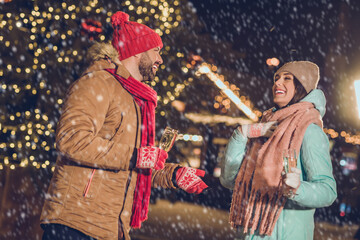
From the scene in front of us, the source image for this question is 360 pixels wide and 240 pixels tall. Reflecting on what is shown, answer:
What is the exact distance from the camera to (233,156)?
3.14 m

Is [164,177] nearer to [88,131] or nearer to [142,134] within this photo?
[142,134]

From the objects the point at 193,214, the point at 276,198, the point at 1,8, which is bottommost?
the point at 193,214

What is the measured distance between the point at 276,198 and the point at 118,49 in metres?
1.62

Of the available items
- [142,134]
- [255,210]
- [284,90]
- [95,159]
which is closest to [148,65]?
[142,134]

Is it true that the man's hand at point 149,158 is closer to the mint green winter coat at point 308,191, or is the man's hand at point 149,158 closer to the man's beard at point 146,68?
the man's beard at point 146,68

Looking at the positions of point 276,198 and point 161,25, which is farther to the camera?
point 161,25

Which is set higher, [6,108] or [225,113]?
[225,113]

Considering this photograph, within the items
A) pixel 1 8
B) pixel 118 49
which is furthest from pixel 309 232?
pixel 1 8

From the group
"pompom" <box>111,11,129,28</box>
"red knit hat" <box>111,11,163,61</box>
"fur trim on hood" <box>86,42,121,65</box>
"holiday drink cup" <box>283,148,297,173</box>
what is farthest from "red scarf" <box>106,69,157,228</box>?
"holiday drink cup" <box>283,148,297,173</box>

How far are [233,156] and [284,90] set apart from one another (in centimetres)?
67

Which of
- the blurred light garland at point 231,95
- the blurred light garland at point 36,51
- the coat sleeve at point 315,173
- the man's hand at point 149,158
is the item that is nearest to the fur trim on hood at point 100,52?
the man's hand at point 149,158

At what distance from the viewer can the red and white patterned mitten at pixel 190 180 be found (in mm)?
2947

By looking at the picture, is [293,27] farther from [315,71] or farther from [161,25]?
[315,71]

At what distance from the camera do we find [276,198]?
282cm
